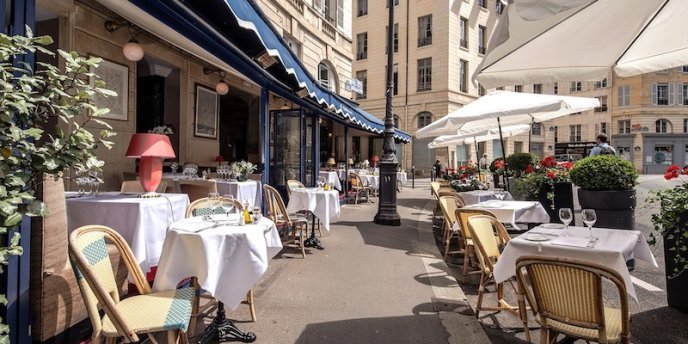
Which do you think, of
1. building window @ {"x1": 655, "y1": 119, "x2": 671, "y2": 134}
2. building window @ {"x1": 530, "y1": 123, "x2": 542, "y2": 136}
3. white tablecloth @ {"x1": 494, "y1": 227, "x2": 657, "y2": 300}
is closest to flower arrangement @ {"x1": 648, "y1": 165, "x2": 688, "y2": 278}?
white tablecloth @ {"x1": 494, "y1": 227, "x2": 657, "y2": 300}

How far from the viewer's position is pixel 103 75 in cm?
646

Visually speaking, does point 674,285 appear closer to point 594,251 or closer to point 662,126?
point 594,251

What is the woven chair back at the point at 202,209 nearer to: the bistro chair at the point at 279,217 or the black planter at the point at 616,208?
the bistro chair at the point at 279,217

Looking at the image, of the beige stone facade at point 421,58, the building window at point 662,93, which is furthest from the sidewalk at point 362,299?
the building window at point 662,93

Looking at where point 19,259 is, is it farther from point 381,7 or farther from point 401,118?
point 381,7

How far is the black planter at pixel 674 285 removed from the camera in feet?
10.8

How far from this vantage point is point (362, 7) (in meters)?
30.8

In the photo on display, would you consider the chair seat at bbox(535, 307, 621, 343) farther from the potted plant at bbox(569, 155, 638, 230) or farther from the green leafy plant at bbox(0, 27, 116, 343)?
the potted plant at bbox(569, 155, 638, 230)

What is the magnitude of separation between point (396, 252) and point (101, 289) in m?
4.27

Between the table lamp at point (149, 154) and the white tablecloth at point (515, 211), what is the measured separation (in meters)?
3.80

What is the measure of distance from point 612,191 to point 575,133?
1737 inches

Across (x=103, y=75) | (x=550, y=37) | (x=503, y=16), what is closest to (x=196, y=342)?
(x=503, y=16)

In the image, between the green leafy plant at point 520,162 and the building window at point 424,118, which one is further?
the building window at point 424,118

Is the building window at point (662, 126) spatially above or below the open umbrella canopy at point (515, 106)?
above
